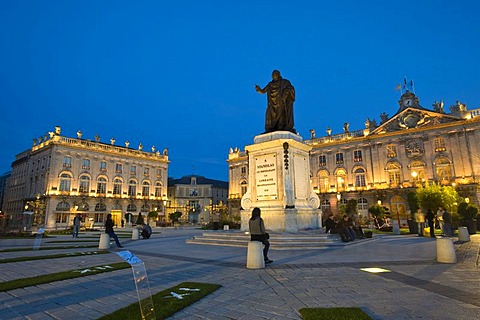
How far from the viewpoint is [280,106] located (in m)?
14.3

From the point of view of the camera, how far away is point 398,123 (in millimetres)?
45156

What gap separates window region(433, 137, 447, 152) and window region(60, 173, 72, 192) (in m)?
58.8

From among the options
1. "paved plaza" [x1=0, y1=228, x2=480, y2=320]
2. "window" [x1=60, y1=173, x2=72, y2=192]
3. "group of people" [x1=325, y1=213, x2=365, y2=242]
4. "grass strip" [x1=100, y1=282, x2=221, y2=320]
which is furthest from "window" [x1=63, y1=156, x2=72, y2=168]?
"grass strip" [x1=100, y1=282, x2=221, y2=320]

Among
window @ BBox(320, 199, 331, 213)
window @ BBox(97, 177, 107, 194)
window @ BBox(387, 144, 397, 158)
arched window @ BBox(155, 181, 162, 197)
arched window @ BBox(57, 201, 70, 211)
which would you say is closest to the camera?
window @ BBox(387, 144, 397, 158)

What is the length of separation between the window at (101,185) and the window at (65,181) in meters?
4.83

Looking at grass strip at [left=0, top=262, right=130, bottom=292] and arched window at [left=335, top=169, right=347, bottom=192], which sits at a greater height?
arched window at [left=335, top=169, right=347, bottom=192]

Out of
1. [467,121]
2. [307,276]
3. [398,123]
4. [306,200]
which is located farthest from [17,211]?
[467,121]

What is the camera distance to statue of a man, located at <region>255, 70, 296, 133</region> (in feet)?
46.6

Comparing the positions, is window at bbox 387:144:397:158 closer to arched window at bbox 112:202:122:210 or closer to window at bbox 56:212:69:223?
arched window at bbox 112:202:122:210

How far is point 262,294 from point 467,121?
4694 cm

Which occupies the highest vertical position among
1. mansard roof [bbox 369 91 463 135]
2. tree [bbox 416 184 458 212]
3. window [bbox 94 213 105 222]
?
mansard roof [bbox 369 91 463 135]

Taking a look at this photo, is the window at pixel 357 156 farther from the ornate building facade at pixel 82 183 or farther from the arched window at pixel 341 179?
the ornate building facade at pixel 82 183

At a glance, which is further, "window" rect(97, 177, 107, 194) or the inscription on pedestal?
"window" rect(97, 177, 107, 194)

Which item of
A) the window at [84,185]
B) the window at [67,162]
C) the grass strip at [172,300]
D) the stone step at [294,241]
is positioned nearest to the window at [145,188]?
the window at [84,185]
